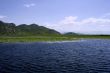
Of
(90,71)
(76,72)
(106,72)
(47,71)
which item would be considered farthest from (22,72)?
(106,72)

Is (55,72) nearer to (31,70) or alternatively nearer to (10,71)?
(31,70)

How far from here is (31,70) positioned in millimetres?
36844

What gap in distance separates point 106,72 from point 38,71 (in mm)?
13320

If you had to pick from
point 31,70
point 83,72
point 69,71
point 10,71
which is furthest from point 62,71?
point 10,71

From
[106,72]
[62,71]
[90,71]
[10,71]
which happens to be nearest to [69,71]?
[62,71]

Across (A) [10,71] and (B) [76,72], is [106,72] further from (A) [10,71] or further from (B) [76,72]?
(A) [10,71]

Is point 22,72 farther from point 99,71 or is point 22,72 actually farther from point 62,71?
point 99,71

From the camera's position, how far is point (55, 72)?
3506 cm

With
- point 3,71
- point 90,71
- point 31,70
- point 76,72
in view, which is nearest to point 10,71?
point 3,71

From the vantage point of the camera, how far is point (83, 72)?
34.8 metres

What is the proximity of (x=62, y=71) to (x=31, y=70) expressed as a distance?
20.9 ft

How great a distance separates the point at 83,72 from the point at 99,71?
349cm

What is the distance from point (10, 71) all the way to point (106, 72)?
18946mm

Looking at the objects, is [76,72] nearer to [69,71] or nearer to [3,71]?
[69,71]
